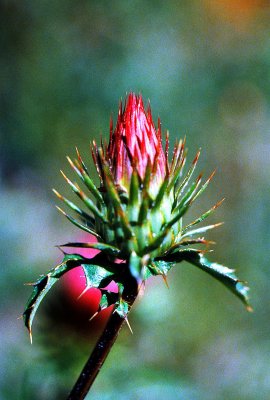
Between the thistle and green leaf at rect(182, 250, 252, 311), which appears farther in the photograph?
the thistle

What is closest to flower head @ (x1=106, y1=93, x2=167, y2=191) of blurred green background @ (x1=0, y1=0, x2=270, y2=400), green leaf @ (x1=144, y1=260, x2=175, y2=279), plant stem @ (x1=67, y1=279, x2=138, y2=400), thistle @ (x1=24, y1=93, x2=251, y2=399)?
thistle @ (x1=24, y1=93, x2=251, y2=399)

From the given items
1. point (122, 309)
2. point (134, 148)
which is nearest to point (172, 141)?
point (134, 148)

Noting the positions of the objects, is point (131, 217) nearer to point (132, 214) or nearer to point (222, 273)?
point (132, 214)

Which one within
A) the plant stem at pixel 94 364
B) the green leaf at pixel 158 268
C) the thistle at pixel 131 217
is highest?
the thistle at pixel 131 217

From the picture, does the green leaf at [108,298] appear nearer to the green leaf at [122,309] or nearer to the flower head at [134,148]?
the green leaf at [122,309]

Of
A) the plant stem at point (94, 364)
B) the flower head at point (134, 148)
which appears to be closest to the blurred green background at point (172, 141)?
the plant stem at point (94, 364)

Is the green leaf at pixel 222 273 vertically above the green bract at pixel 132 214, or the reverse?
the green bract at pixel 132 214

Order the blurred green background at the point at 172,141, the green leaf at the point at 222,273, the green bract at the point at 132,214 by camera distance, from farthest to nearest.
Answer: the blurred green background at the point at 172,141, the green bract at the point at 132,214, the green leaf at the point at 222,273

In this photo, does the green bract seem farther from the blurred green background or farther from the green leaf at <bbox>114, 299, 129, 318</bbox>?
the blurred green background

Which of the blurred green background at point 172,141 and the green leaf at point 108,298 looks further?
the blurred green background at point 172,141

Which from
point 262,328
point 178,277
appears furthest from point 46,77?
point 262,328
